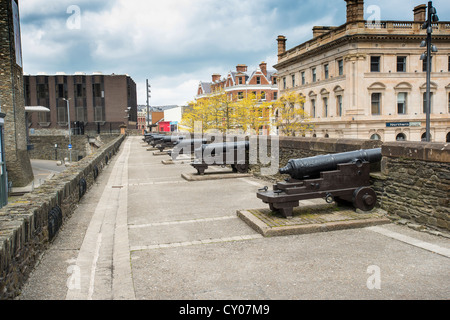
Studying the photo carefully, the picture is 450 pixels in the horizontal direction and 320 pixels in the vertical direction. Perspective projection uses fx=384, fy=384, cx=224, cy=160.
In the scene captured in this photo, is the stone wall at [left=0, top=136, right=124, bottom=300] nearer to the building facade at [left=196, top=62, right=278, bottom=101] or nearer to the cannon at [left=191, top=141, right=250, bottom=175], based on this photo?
the cannon at [left=191, top=141, right=250, bottom=175]

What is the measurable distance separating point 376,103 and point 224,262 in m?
38.2

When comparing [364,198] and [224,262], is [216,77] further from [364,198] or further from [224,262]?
[224,262]

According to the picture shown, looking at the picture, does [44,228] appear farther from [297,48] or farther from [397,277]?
[297,48]

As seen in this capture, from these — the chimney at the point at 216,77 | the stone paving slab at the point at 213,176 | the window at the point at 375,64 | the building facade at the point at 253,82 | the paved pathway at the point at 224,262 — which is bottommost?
the paved pathway at the point at 224,262

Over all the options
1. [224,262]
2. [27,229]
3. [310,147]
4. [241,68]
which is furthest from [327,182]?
[241,68]

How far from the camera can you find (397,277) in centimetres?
483

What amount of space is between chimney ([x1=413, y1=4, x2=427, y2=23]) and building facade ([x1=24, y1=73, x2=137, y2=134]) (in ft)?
202

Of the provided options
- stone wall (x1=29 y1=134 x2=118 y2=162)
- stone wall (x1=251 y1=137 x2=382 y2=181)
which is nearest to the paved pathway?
stone wall (x1=251 y1=137 x2=382 y2=181)

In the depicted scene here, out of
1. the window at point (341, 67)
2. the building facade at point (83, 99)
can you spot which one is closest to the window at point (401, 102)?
the window at point (341, 67)

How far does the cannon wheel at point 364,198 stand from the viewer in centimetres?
777

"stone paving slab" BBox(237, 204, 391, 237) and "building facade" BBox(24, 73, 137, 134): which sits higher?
"building facade" BBox(24, 73, 137, 134)

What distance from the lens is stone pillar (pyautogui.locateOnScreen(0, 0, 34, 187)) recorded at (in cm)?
3316

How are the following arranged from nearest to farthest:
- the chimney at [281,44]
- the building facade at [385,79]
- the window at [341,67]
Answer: the building facade at [385,79]
the window at [341,67]
the chimney at [281,44]

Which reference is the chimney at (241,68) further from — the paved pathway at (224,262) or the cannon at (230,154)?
the paved pathway at (224,262)
